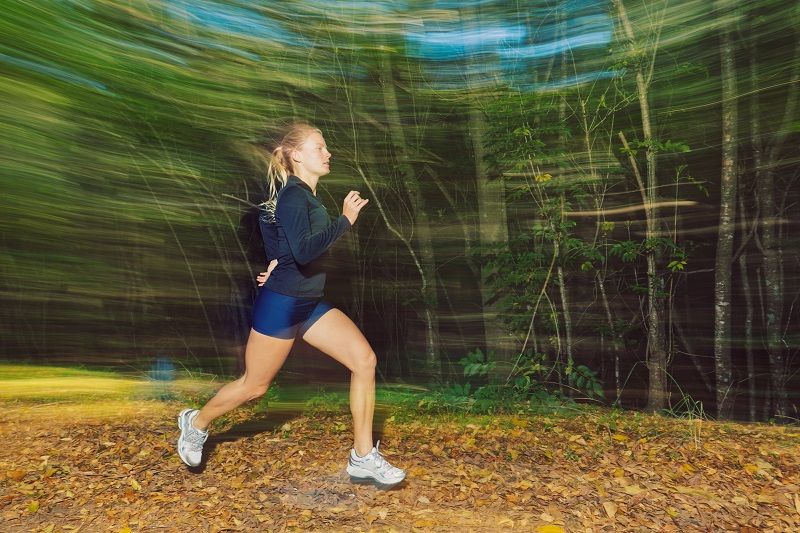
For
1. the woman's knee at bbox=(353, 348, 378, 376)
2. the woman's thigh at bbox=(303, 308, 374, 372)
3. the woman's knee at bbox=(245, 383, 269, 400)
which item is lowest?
the woman's knee at bbox=(245, 383, 269, 400)

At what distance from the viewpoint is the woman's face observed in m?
3.24

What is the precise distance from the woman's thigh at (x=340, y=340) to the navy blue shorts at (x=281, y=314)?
78 millimetres

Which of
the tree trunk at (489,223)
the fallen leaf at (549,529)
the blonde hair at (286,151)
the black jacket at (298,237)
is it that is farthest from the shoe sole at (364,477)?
the tree trunk at (489,223)

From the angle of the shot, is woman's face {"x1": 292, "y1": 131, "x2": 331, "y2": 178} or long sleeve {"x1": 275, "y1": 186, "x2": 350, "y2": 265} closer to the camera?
long sleeve {"x1": 275, "y1": 186, "x2": 350, "y2": 265}

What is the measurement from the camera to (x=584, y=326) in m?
7.03

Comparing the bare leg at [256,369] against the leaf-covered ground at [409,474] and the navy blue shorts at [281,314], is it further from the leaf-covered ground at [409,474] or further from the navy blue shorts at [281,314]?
the leaf-covered ground at [409,474]

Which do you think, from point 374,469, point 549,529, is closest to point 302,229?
point 374,469

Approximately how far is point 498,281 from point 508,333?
1.84 ft

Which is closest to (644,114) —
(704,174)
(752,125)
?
(752,125)

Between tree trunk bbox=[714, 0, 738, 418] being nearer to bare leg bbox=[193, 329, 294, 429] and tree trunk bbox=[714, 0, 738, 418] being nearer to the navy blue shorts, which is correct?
the navy blue shorts

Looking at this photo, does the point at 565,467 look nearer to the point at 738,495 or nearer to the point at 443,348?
the point at 738,495

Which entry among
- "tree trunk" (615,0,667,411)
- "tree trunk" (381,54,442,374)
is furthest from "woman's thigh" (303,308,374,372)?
"tree trunk" (381,54,442,374)

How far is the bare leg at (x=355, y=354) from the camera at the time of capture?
10.7 feet

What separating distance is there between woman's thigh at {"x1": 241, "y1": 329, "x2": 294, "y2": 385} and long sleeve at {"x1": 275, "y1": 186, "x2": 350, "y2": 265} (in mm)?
499
